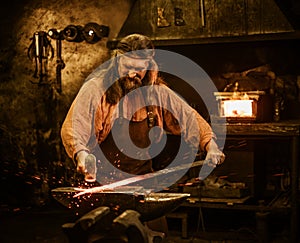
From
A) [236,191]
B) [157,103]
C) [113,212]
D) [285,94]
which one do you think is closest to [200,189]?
[236,191]

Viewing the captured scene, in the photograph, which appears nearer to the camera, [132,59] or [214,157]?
[214,157]

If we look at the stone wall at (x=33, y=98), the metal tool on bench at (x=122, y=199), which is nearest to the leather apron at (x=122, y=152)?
the metal tool on bench at (x=122, y=199)

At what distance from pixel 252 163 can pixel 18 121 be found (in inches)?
116

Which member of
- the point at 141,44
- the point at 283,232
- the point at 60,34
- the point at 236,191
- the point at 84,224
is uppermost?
the point at 60,34

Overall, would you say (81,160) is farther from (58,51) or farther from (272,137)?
(58,51)

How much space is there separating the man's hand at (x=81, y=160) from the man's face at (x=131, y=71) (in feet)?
2.23

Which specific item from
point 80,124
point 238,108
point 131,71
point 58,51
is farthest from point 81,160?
point 58,51

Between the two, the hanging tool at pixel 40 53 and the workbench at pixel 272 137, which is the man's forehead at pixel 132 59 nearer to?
the workbench at pixel 272 137

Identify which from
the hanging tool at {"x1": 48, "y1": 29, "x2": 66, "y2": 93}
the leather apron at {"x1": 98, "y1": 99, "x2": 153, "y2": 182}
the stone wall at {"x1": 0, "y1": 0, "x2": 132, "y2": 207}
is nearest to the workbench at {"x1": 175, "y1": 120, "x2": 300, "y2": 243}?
the leather apron at {"x1": 98, "y1": 99, "x2": 153, "y2": 182}

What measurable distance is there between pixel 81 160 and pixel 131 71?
770mm

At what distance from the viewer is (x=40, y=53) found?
671 centimetres

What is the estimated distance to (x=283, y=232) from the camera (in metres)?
5.68

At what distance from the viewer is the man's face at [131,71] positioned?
11.7ft

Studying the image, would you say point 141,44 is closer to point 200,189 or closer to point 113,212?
point 113,212
